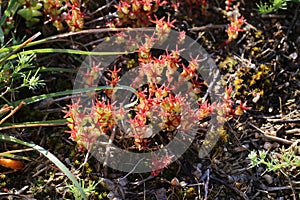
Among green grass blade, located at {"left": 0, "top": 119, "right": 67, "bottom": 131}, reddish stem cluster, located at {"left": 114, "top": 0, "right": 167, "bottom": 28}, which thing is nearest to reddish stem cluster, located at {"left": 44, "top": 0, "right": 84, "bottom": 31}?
reddish stem cluster, located at {"left": 114, "top": 0, "right": 167, "bottom": 28}

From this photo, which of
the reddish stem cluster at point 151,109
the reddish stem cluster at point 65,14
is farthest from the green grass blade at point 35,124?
the reddish stem cluster at point 65,14

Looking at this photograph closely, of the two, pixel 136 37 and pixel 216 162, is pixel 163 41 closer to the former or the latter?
pixel 136 37

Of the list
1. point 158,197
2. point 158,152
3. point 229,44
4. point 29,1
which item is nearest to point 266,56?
point 229,44

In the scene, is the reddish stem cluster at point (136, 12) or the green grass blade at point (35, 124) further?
the reddish stem cluster at point (136, 12)

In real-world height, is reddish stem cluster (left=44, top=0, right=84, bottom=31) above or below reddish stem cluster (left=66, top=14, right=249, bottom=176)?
above

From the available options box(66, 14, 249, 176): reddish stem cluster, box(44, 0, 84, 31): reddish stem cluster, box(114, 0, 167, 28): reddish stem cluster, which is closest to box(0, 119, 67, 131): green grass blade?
box(66, 14, 249, 176): reddish stem cluster

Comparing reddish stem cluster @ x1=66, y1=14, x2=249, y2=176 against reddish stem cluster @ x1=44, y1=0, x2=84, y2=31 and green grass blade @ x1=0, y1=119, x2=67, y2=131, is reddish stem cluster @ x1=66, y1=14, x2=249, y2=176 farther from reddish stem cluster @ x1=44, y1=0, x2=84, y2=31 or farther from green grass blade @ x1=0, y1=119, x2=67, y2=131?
reddish stem cluster @ x1=44, y1=0, x2=84, y2=31

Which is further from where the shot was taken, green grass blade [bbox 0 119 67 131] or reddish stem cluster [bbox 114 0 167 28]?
reddish stem cluster [bbox 114 0 167 28]

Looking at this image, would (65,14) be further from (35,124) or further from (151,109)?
(151,109)

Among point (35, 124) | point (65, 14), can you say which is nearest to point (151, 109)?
point (35, 124)

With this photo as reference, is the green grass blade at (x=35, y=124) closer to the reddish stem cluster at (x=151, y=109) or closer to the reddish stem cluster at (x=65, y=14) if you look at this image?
the reddish stem cluster at (x=151, y=109)

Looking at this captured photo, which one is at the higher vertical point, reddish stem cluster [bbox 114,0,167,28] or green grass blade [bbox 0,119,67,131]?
reddish stem cluster [bbox 114,0,167,28]
